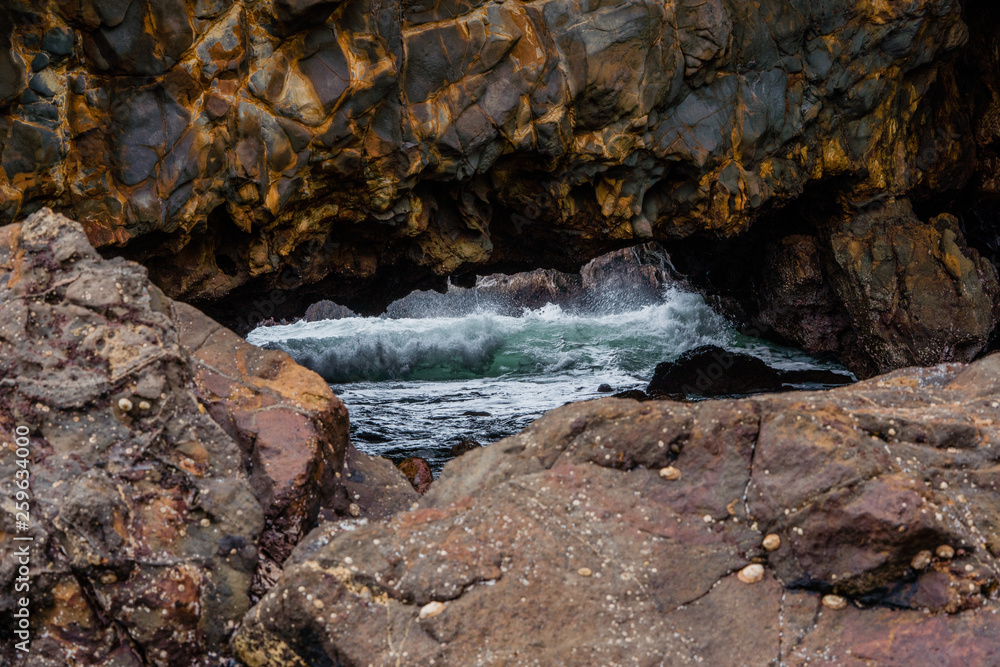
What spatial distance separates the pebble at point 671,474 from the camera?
2441 millimetres

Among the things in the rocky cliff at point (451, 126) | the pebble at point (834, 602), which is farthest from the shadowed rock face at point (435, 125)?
the pebble at point (834, 602)

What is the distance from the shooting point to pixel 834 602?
2.14 metres

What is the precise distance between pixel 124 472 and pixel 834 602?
8.15 feet

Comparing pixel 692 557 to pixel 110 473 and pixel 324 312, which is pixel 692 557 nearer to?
pixel 110 473

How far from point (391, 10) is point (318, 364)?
6846 millimetres

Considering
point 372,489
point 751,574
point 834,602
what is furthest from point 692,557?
point 372,489

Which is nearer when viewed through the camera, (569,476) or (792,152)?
(569,476)

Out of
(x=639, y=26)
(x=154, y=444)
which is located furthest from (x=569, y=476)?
(x=639, y=26)

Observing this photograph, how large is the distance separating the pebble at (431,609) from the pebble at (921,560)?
4.88ft

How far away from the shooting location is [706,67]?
240 inches

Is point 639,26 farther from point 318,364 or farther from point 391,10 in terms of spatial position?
point 318,364

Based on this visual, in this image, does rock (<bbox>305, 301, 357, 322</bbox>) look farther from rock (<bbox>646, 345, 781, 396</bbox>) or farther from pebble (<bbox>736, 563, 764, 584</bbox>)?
pebble (<bbox>736, 563, 764, 584</bbox>)

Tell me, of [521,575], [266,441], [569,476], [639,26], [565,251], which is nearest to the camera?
[521,575]

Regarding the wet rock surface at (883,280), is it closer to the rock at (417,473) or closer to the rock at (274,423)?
the rock at (417,473)
